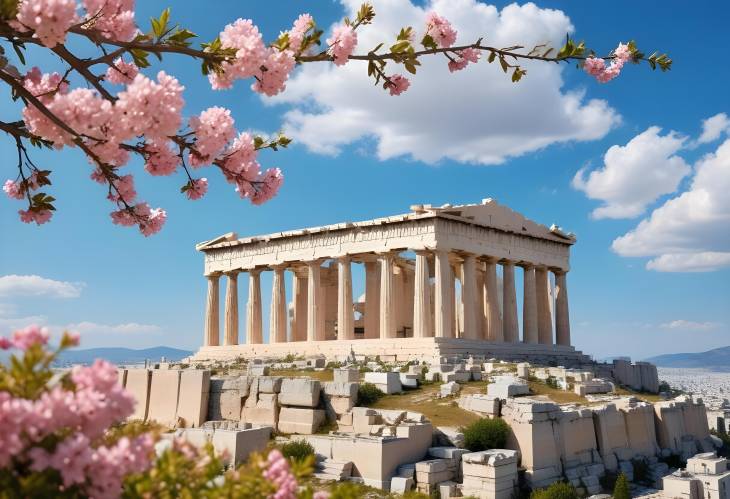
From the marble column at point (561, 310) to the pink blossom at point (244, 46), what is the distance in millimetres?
40283

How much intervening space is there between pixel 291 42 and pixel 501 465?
1270 centimetres

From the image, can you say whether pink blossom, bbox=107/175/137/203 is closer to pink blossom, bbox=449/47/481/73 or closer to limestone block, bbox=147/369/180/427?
pink blossom, bbox=449/47/481/73

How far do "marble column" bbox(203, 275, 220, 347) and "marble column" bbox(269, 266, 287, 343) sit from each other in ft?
17.8

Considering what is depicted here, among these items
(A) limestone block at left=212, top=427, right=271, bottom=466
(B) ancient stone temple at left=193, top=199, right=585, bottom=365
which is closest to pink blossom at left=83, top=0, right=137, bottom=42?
(A) limestone block at left=212, top=427, right=271, bottom=466

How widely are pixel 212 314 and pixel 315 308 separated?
9.54 meters

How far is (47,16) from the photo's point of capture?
5750 millimetres

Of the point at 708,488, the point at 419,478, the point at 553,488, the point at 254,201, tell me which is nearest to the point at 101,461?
the point at 254,201

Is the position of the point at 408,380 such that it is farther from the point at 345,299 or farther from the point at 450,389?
the point at 345,299

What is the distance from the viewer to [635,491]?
21000 millimetres

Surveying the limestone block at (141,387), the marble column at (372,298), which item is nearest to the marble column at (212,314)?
the marble column at (372,298)

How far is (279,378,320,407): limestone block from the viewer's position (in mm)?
21455

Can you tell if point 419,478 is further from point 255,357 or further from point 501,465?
A: point 255,357

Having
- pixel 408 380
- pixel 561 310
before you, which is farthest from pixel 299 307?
pixel 408 380

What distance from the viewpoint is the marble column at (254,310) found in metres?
45.2
